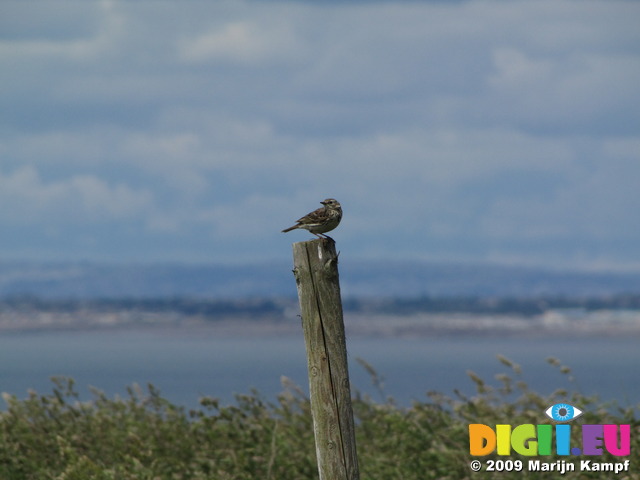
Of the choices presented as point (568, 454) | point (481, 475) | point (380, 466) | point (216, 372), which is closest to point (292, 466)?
point (380, 466)

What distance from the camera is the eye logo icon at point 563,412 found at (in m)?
14.7

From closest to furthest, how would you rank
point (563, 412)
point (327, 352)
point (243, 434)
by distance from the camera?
point (327, 352)
point (563, 412)
point (243, 434)

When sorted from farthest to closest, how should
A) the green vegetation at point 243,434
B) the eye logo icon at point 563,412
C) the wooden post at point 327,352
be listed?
the eye logo icon at point 563,412 → the green vegetation at point 243,434 → the wooden post at point 327,352

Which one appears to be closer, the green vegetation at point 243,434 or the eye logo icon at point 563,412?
the green vegetation at point 243,434

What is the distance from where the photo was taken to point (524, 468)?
1383 cm

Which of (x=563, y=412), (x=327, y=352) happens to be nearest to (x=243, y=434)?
(x=563, y=412)

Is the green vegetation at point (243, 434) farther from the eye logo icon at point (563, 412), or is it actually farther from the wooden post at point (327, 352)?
the wooden post at point (327, 352)

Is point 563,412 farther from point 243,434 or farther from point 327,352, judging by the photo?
point 327,352

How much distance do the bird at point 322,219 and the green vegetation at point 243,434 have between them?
11.9 ft

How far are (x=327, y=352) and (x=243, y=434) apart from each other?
17.5 feet

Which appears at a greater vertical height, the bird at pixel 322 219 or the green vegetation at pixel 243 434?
the bird at pixel 322 219

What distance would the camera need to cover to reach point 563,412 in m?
14.9

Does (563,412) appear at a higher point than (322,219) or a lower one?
lower

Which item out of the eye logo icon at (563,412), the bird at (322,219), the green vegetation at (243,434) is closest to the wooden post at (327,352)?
the bird at (322,219)
